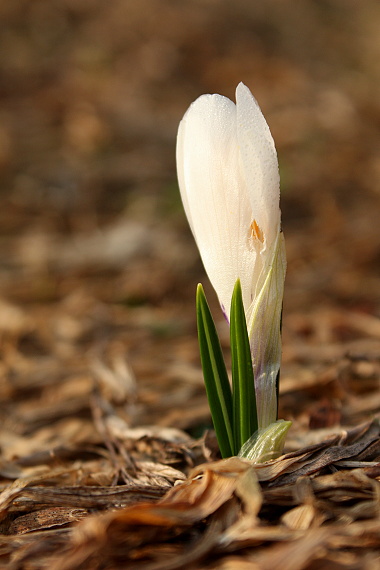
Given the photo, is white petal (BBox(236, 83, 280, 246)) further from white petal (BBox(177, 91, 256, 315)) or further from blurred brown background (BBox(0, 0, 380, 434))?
blurred brown background (BBox(0, 0, 380, 434))

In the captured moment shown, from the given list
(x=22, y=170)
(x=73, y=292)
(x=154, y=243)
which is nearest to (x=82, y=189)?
(x=22, y=170)

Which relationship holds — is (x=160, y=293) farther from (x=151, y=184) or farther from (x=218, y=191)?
(x=218, y=191)

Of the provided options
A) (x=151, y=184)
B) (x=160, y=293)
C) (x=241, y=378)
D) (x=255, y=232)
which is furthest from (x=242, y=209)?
(x=151, y=184)

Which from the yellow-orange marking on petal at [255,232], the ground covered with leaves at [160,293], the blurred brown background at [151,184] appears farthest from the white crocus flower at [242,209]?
the blurred brown background at [151,184]

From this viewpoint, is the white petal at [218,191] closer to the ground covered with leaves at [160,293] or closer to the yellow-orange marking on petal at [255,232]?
the yellow-orange marking on petal at [255,232]

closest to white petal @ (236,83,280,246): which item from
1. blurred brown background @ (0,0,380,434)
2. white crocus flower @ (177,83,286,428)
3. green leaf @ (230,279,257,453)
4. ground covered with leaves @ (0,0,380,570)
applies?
white crocus flower @ (177,83,286,428)

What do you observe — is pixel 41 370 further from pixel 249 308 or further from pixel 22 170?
pixel 22 170
